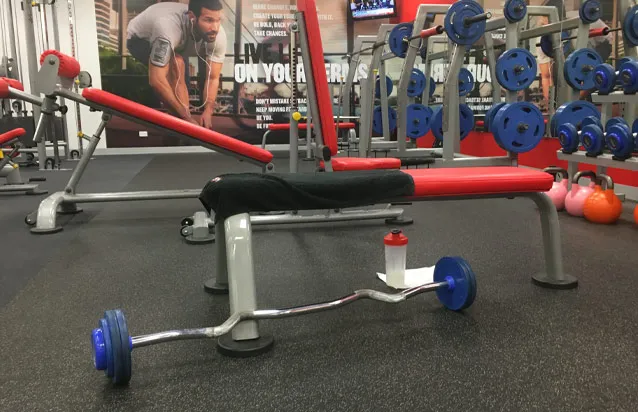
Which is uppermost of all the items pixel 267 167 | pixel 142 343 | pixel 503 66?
pixel 503 66

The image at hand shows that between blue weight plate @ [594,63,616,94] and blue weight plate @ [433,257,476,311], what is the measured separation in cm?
199

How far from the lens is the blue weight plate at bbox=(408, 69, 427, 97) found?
4.93 metres

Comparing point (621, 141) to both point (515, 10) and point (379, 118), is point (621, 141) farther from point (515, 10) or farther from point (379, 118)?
point (379, 118)

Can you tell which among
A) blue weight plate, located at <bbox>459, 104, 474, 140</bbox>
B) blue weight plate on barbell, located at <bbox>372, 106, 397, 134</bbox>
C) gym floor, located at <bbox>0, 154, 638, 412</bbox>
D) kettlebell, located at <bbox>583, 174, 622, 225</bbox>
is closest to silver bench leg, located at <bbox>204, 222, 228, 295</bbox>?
gym floor, located at <bbox>0, 154, 638, 412</bbox>

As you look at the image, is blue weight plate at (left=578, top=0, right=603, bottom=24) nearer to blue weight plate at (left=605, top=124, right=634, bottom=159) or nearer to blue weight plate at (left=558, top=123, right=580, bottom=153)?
blue weight plate at (left=558, top=123, right=580, bottom=153)

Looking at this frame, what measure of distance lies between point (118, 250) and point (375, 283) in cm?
121

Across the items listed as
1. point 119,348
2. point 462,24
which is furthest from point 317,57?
point 462,24

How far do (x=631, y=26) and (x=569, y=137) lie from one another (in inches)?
26.7

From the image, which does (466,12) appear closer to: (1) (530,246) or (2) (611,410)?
(1) (530,246)

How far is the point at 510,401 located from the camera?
1.02m

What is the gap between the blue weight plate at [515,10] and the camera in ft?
10.7

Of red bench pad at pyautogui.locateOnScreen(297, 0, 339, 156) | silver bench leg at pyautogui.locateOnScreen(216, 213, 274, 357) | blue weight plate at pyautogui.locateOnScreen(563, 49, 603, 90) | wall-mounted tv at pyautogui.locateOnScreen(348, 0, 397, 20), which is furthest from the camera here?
wall-mounted tv at pyautogui.locateOnScreen(348, 0, 397, 20)

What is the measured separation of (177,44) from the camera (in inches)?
267

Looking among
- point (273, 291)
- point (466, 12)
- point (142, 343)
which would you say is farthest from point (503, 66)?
point (142, 343)
